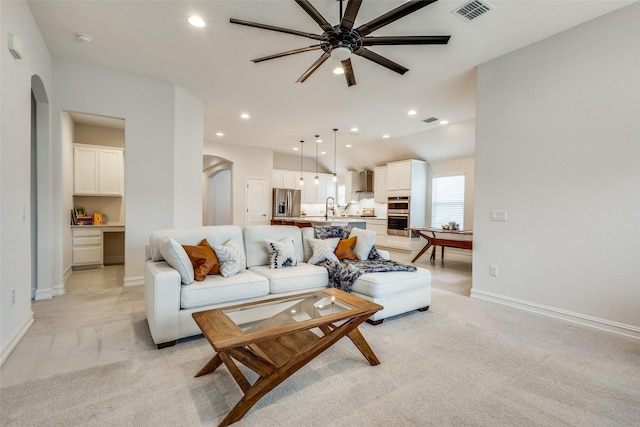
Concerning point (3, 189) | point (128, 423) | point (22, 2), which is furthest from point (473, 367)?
point (22, 2)

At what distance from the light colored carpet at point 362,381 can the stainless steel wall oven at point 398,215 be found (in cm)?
510

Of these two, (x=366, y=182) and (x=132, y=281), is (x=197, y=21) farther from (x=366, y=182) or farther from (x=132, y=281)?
(x=366, y=182)

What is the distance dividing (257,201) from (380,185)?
3592 mm

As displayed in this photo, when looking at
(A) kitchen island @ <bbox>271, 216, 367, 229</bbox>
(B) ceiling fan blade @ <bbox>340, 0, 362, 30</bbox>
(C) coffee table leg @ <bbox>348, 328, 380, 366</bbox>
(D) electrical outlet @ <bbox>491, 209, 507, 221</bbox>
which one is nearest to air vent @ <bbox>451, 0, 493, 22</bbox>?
(B) ceiling fan blade @ <bbox>340, 0, 362, 30</bbox>

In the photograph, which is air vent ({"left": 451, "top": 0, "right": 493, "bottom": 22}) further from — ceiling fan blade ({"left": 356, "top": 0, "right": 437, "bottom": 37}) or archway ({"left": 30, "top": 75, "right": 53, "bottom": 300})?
archway ({"left": 30, "top": 75, "right": 53, "bottom": 300})

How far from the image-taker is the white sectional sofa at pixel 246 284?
7.84 ft

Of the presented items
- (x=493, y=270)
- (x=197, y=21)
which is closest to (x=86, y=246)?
(x=197, y=21)

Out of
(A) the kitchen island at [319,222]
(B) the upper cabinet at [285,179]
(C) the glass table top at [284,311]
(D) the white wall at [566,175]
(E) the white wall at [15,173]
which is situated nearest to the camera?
(C) the glass table top at [284,311]

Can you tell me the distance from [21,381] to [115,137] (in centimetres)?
514

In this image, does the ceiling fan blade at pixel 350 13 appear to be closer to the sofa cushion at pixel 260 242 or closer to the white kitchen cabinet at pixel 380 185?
the sofa cushion at pixel 260 242

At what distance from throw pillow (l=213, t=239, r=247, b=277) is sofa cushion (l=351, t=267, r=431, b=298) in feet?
3.86

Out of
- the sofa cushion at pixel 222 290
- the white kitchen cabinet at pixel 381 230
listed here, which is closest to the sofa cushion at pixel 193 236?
the sofa cushion at pixel 222 290

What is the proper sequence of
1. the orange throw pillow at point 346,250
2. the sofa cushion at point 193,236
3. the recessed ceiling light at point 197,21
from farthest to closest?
the orange throw pillow at point 346,250, the sofa cushion at point 193,236, the recessed ceiling light at point 197,21

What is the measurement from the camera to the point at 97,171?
5.47 m
